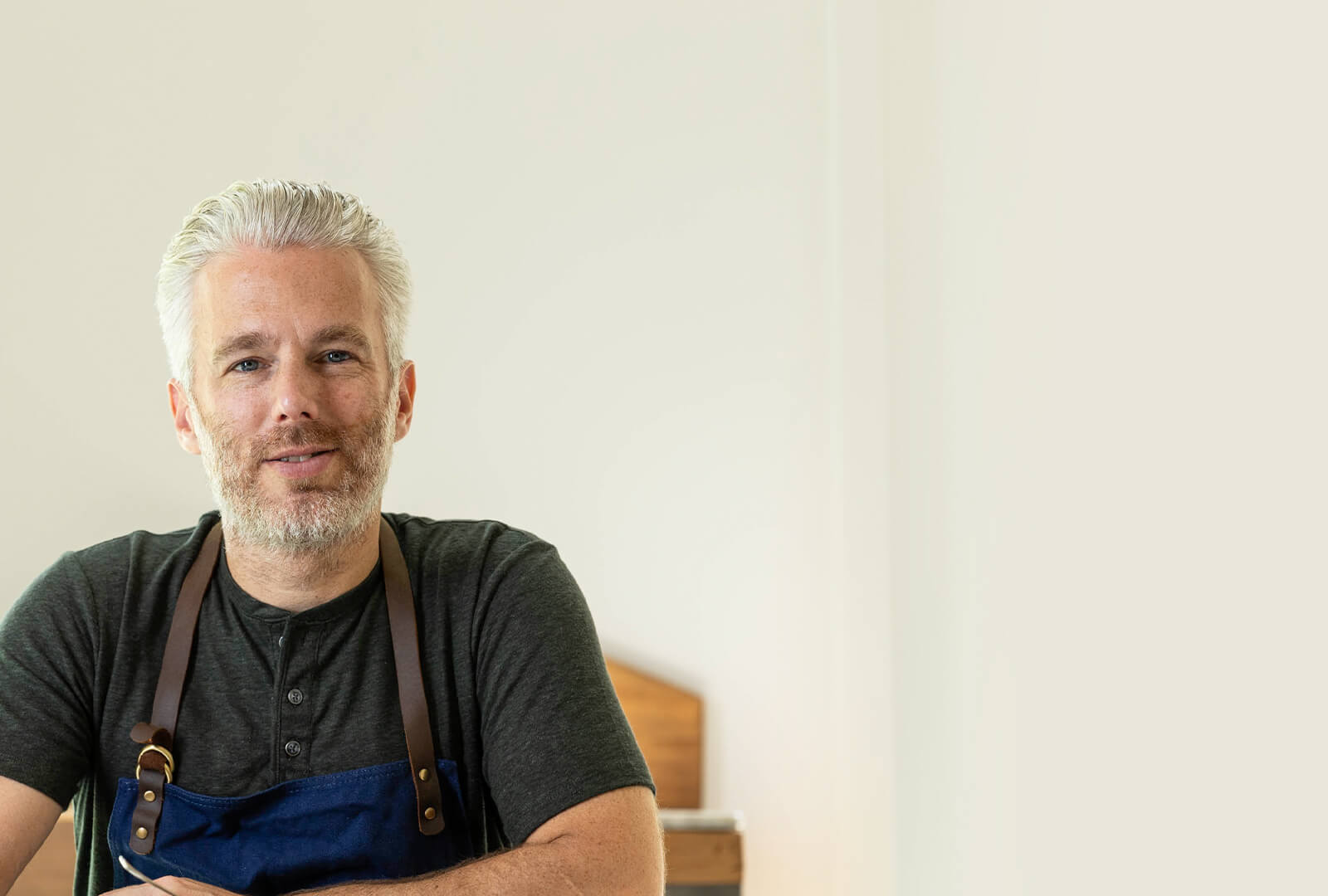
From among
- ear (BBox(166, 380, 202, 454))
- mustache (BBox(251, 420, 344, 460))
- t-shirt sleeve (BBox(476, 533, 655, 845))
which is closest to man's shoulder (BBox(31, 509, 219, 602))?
ear (BBox(166, 380, 202, 454))

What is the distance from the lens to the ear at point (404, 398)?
137 cm

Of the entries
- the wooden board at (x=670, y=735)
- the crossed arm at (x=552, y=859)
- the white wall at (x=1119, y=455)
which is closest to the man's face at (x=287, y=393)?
the crossed arm at (x=552, y=859)

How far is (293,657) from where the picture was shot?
1.26m

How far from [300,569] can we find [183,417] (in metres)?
0.24

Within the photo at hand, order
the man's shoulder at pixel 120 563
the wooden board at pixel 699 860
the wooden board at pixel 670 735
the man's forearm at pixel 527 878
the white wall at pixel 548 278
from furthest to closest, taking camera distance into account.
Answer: the wooden board at pixel 670 735
the white wall at pixel 548 278
the wooden board at pixel 699 860
the man's shoulder at pixel 120 563
the man's forearm at pixel 527 878

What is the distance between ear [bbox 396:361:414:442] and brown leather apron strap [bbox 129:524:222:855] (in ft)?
0.85

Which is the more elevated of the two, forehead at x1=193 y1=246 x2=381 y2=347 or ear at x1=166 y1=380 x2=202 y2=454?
forehead at x1=193 y1=246 x2=381 y2=347

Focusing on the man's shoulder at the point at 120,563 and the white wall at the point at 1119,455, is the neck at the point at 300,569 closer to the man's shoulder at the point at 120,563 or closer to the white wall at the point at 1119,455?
the man's shoulder at the point at 120,563

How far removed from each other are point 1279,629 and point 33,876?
2.01 metres

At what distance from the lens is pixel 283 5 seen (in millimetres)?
2723

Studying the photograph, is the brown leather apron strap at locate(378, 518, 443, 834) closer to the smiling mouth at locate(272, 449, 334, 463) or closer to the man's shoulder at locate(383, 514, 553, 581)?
the man's shoulder at locate(383, 514, 553, 581)

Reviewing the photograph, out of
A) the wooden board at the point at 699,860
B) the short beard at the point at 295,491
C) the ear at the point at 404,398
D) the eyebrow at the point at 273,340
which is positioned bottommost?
the wooden board at the point at 699,860

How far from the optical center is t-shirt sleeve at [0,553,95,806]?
118 centimetres

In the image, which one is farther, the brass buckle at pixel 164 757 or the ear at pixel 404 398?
the ear at pixel 404 398
